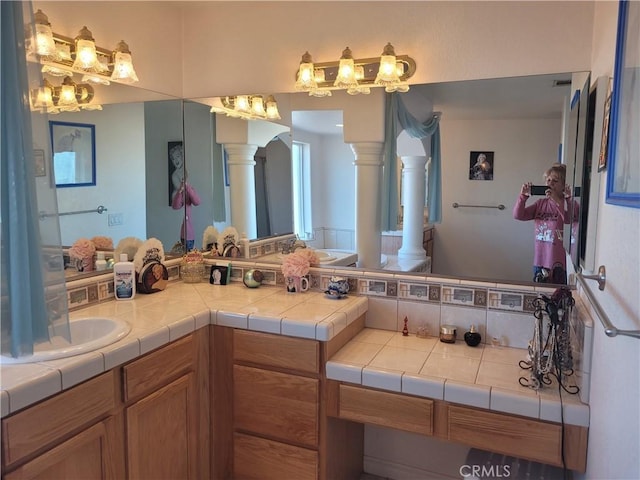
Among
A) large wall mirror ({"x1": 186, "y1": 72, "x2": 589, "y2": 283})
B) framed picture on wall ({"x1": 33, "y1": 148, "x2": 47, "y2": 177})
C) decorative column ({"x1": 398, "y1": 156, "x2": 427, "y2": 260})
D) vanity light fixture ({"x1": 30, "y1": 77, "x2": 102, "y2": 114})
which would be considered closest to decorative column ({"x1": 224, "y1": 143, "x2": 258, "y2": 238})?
large wall mirror ({"x1": 186, "y1": 72, "x2": 589, "y2": 283})

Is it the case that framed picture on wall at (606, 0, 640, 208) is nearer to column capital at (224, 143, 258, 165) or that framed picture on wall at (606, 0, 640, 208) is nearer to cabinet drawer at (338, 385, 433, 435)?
cabinet drawer at (338, 385, 433, 435)

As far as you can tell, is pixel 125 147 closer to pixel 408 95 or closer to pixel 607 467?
pixel 408 95

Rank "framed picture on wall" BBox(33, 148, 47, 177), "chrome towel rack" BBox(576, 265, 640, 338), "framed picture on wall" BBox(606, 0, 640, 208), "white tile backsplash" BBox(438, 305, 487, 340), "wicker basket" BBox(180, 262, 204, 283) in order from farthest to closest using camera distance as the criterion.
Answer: "wicker basket" BBox(180, 262, 204, 283), "white tile backsplash" BBox(438, 305, 487, 340), "framed picture on wall" BBox(33, 148, 47, 177), "framed picture on wall" BBox(606, 0, 640, 208), "chrome towel rack" BBox(576, 265, 640, 338)

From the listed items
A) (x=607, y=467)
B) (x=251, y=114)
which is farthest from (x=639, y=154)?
(x=251, y=114)

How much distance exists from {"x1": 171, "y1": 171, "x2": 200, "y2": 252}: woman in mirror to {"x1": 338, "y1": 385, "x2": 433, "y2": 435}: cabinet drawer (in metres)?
1.35

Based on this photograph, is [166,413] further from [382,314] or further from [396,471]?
[396,471]

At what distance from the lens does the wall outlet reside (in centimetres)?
232

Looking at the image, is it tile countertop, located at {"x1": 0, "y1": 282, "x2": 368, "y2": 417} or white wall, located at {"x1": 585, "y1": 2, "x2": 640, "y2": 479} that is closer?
white wall, located at {"x1": 585, "y1": 2, "x2": 640, "y2": 479}

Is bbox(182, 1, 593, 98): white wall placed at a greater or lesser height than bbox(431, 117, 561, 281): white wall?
greater

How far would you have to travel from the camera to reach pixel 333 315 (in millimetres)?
2012

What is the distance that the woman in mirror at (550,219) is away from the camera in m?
1.96

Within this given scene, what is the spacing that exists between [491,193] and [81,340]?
1.80 m

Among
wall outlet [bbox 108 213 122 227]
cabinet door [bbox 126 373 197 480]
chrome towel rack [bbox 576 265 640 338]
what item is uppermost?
wall outlet [bbox 108 213 122 227]

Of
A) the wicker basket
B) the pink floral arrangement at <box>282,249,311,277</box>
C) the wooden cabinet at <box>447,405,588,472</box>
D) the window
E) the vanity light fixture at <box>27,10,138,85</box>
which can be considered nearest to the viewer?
the wooden cabinet at <box>447,405,588,472</box>
